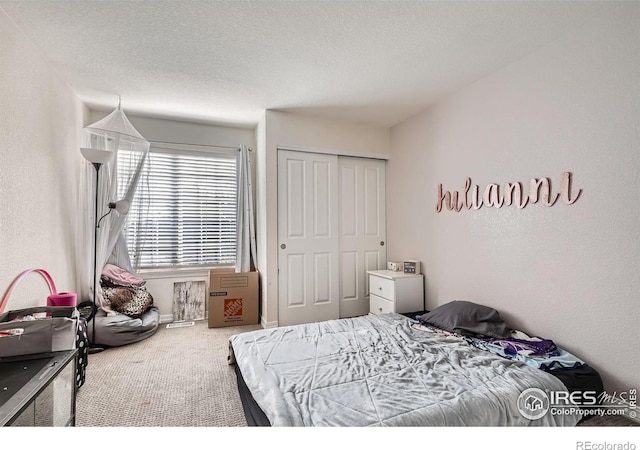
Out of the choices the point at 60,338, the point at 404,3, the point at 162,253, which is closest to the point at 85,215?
the point at 162,253

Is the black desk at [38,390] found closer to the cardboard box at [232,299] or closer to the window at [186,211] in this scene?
the cardboard box at [232,299]

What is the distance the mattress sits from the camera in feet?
4.70

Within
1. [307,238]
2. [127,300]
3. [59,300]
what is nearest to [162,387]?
[59,300]

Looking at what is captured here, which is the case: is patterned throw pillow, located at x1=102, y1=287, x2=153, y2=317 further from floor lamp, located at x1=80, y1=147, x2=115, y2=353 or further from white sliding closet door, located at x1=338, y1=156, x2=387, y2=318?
white sliding closet door, located at x1=338, y1=156, x2=387, y2=318

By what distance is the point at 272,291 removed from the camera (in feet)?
11.5

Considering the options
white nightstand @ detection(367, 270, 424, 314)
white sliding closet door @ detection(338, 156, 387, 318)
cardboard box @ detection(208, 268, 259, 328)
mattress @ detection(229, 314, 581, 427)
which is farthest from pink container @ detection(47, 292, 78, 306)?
white nightstand @ detection(367, 270, 424, 314)

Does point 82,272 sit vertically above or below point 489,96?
below

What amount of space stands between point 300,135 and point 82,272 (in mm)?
2755

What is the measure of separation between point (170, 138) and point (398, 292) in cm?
335

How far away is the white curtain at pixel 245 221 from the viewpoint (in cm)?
383

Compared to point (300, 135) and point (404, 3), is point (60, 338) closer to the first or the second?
point (404, 3)

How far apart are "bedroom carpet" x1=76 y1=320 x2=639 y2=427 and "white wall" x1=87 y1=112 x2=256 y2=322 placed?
2.36 feet
